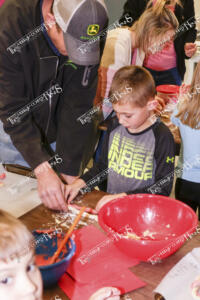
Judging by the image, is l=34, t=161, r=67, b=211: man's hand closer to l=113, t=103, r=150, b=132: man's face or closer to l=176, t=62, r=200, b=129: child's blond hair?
l=113, t=103, r=150, b=132: man's face

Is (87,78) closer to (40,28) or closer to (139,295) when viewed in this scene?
(40,28)

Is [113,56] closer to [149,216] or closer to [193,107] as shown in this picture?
[193,107]

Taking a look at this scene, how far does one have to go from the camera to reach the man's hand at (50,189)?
136 cm

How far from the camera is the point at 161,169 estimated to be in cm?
159

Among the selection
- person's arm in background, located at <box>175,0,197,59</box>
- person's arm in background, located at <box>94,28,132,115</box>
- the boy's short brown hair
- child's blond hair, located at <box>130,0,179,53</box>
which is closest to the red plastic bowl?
the boy's short brown hair

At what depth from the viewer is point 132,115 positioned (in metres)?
1.64

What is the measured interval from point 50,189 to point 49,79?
1.77ft

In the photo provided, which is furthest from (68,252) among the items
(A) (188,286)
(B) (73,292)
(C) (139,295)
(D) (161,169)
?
(D) (161,169)

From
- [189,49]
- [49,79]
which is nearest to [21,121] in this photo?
[49,79]

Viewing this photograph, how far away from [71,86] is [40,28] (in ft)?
1.06

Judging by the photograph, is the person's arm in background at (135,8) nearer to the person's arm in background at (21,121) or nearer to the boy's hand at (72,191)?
the person's arm in background at (21,121)

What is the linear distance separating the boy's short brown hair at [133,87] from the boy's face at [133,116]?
2cm

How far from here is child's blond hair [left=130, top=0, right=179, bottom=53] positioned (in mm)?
2256

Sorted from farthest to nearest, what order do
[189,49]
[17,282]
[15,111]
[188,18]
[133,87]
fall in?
[188,18], [189,49], [133,87], [15,111], [17,282]
